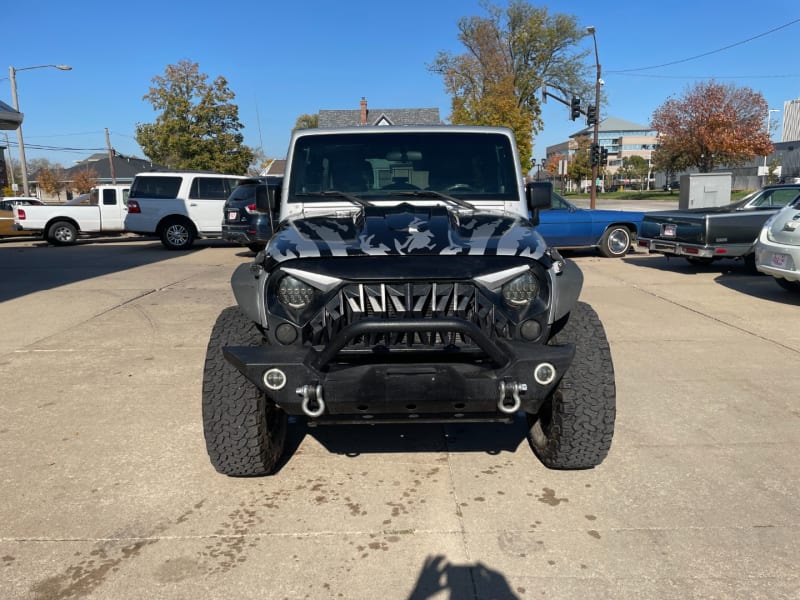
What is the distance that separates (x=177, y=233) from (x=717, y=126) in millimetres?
38017

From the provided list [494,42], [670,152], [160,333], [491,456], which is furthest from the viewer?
[670,152]

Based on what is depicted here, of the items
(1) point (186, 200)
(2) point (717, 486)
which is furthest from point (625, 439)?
(1) point (186, 200)

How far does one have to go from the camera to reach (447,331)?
2629 mm

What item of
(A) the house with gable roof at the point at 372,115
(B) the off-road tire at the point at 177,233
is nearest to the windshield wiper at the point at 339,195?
(B) the off-road tire at the point at 177,233

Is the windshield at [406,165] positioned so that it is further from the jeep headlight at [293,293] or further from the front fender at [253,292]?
the jeep headlight at [293,293]

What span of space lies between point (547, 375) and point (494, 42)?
43.6 meters

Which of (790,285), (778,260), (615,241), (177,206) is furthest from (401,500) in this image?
(177,206)

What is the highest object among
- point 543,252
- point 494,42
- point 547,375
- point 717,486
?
point 494,42

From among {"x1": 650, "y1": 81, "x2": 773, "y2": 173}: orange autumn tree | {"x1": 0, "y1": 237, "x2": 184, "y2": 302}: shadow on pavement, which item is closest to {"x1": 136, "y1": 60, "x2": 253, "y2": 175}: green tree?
{"x1": 0, "y1": 237, "x2": 184, "y2": 302}: shadow on pavement

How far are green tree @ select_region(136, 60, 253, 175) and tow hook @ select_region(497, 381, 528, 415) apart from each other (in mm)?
37443

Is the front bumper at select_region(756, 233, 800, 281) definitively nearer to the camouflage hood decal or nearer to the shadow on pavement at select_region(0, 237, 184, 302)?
the camouflage hood decal

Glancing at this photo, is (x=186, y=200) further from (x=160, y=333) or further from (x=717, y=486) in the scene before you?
(x=717, y=486)

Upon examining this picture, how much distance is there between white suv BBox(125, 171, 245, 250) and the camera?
16.6 m

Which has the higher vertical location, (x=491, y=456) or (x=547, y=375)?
(x=547, y=375)
